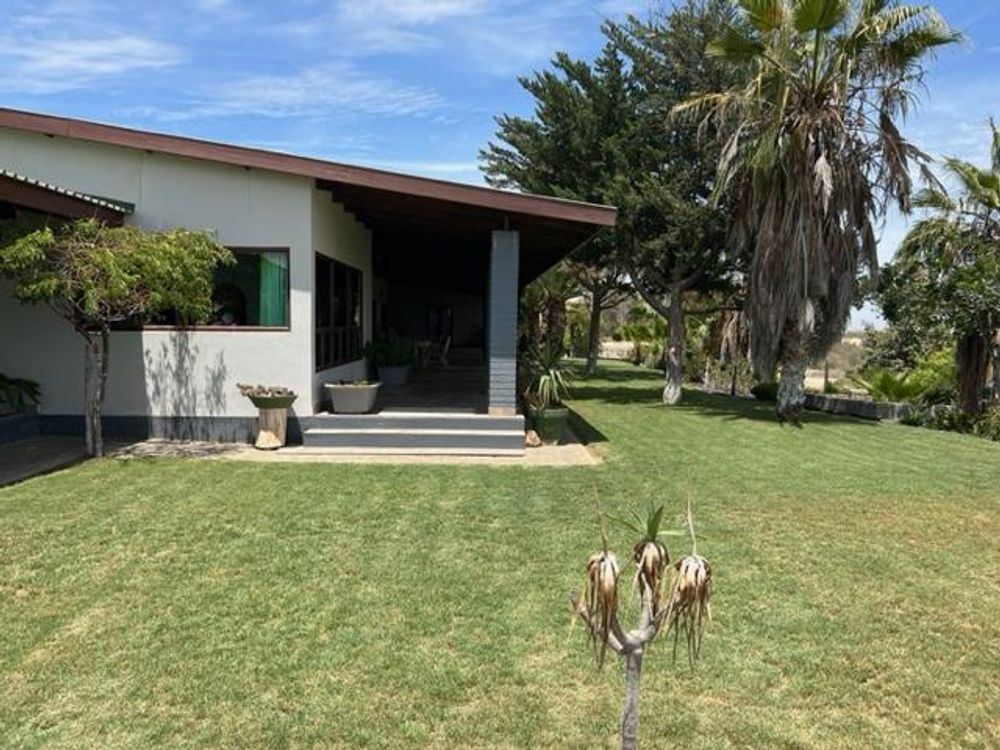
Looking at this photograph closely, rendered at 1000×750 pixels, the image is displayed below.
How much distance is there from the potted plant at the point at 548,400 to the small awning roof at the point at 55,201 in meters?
5.79

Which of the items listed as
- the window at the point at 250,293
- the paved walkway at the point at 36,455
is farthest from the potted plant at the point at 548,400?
the paved walkway at the point at 36,455

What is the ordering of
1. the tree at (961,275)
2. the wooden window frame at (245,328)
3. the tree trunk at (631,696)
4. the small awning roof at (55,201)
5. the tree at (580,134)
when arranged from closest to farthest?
1. the tree trunk at (631,696)
2. the small awning roof at (55,201)
3. the wooden window frame at (245,328)
4. the tree at (961,275)
5. the tree at (580,134)

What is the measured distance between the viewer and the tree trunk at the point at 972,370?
14203 millimetres

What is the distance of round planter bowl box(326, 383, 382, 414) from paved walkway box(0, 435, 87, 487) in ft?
9.89

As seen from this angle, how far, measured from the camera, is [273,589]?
4.76 meters

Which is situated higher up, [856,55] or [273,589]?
[856,55]

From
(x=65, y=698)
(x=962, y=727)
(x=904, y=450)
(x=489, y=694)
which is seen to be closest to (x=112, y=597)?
(x=65, y=698)

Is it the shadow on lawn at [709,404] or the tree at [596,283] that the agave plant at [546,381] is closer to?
the shadow on lawn at [709,404]

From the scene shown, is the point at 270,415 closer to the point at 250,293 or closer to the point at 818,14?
the point at 250,293

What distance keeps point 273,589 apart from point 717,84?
53.2 ft

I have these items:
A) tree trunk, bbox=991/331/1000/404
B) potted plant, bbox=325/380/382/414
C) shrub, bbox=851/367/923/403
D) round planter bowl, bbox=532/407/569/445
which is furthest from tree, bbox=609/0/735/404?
potted plant, bbox=325/380/382/414

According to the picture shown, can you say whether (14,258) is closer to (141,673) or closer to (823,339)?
(141,673)

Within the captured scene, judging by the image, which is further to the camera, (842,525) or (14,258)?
(14,258)

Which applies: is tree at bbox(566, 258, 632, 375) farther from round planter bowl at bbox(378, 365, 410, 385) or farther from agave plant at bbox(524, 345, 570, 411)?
agave plant at bbox(524, 345, 570, 411)
